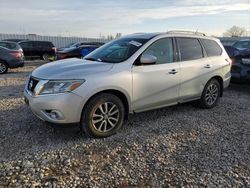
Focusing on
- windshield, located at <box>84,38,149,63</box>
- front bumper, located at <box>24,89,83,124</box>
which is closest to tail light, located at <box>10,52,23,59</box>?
windshield, located at <box>84,38,149,63</box>

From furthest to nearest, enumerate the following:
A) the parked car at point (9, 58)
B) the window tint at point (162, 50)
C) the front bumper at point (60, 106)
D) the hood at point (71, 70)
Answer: the parked car at point (9, 58), the window tint at point (162, 50), the hood at point (71, 70), the front bumper at point (60, 106)

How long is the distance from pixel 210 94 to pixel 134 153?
300 centimetres

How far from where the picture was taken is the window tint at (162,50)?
4845 millimetres

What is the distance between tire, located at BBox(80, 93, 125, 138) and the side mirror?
79 centimetres

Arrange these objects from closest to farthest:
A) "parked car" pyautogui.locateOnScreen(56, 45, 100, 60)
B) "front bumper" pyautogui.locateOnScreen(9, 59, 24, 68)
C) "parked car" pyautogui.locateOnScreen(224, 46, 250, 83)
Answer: "parked car" pyautogui.locateOnScreen(224, 46, 250, 83) < "front bumper" pyautogui.locateOnScreen(9, 59, 24, 68) < "parked car" pyautogui.locateOnScreen(56, 45, 100, 60)

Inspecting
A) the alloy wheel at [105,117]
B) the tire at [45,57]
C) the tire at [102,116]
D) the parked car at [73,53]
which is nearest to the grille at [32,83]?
the tire at [102,116]

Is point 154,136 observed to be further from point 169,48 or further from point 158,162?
point 169,48

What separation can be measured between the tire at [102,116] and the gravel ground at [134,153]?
0.47 feet

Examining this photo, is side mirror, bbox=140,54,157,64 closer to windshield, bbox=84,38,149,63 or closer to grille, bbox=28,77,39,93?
windshield, bbox=84,38,149,63

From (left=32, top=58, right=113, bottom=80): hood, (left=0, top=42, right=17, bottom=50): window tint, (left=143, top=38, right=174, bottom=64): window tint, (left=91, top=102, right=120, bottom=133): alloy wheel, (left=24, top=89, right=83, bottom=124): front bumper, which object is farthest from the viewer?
(left=0, top=42, right=17, bottom=50): window tint

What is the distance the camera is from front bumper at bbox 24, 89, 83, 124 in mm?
3889

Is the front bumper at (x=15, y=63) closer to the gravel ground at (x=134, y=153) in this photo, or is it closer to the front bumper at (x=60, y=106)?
the gravel ground at (x=134, y=153)

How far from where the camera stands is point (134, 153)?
3842 millimetres

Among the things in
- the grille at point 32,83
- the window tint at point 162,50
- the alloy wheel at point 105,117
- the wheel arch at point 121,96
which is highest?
the window tint at point 162,50
